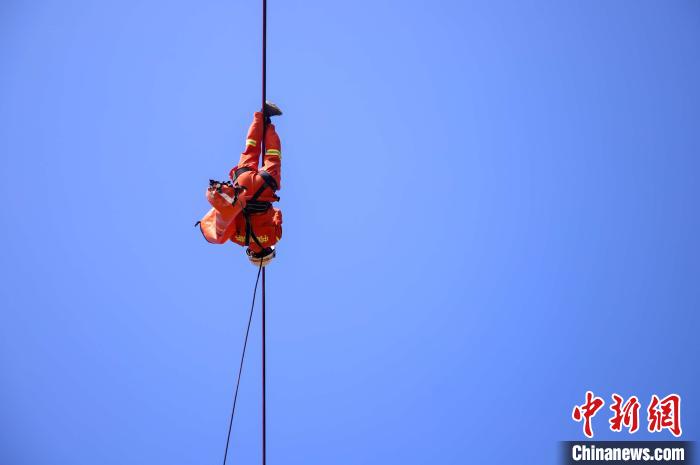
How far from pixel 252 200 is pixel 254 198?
1.8 inches

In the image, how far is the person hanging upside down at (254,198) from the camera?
31.0ft

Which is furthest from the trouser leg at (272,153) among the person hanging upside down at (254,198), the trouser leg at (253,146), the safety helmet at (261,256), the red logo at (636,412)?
the red logo at (636,412)

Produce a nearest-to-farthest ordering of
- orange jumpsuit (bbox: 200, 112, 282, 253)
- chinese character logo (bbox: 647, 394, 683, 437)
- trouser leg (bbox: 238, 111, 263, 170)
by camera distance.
A: orange jumpsuit (bbox: 200, 112, 282, 253)
trouser leg (bbox: 238, 111, 263, 170)
chinese character logo (bbox: 647, 394, 683, 437)

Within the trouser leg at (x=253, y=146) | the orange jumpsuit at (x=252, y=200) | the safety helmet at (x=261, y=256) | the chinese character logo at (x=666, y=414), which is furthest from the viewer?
the chinese character logo at (x=666, y=414)

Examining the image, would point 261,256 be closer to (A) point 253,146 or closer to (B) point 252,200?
(B) point 252,200

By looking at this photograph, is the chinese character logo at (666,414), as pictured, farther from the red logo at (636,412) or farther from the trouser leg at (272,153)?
the trouser leg at (272,153)

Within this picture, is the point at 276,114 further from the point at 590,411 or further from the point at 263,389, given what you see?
the point at 590,411

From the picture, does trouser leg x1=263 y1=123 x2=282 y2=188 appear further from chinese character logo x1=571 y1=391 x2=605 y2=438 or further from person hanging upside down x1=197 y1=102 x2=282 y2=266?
chinese character logo x1=571 y1=391 x2=605 y2=438

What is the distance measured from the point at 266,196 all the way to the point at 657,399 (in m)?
19.3

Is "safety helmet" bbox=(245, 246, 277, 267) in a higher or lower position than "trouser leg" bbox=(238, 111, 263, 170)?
lower

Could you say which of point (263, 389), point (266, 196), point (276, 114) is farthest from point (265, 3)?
point (263, 389)

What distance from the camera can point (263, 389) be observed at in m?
9.43

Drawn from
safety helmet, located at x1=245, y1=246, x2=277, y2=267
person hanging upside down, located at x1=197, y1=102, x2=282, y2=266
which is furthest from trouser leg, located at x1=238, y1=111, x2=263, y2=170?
safety helmet, located at x1=245, y1=246, x2=277, y2=267

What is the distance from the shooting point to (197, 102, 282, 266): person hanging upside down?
946 cm
